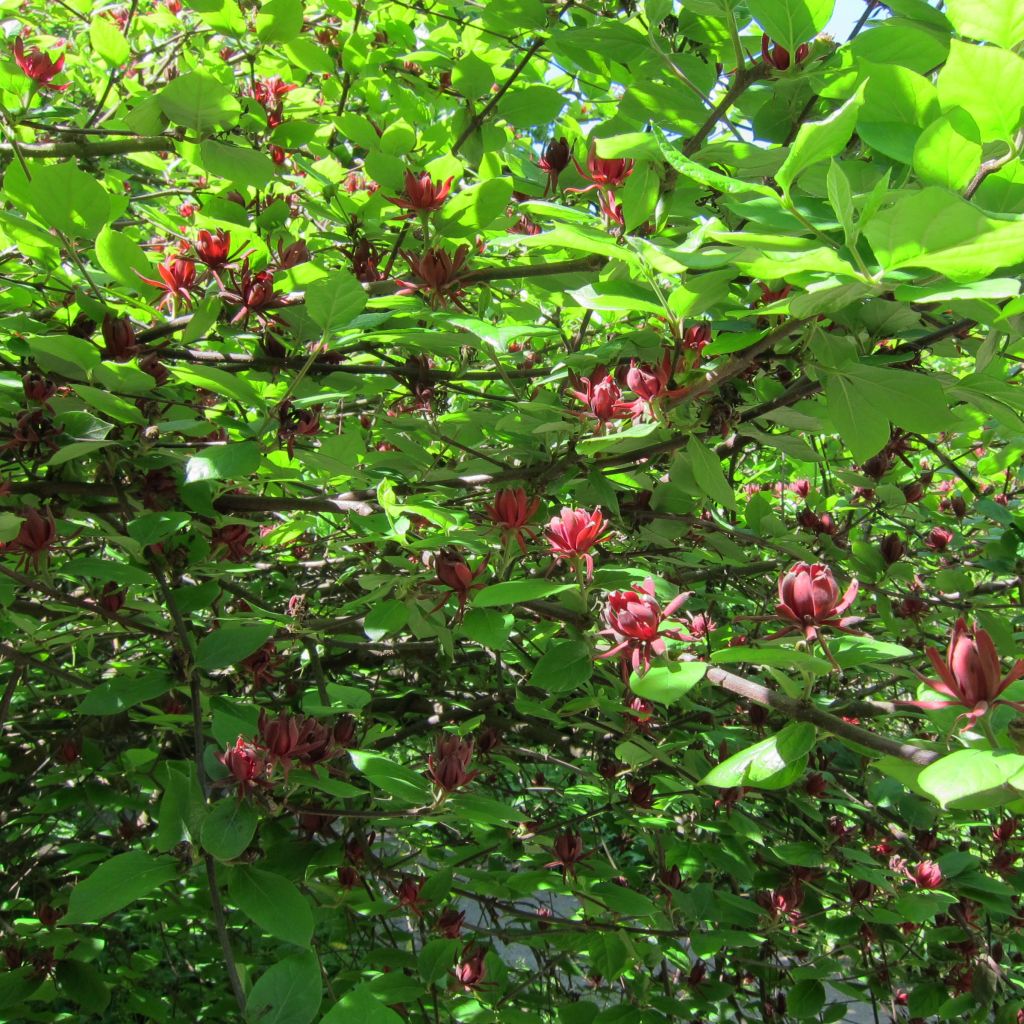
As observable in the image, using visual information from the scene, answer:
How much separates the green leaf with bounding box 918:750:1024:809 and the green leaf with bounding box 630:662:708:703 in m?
0.31

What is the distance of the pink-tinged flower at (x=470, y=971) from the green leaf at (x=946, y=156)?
6.66 feet

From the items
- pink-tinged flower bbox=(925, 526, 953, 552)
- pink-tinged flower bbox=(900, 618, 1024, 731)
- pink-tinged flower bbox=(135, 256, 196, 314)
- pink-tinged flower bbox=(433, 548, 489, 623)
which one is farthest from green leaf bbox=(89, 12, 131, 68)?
pink-tinged flower bbox=(925, 526, 953, 552)

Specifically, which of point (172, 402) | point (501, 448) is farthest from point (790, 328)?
point (172, 402)

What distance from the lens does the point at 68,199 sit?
157 centimetres

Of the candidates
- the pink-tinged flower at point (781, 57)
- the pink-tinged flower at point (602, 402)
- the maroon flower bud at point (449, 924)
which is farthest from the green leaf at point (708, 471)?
the maroon flower bud at point (449, 924)

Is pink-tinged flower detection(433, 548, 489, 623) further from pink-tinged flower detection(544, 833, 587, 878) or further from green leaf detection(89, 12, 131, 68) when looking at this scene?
green leaf detection(89, 12, 131, 68)

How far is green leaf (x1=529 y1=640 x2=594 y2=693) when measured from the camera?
1.50 metres

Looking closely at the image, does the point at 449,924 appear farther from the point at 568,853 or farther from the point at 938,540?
the point at 938,540

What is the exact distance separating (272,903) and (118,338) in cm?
104

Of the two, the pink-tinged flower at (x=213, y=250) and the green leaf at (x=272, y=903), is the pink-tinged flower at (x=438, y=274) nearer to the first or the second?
the pink-tinged flower at (x=213, y=250)

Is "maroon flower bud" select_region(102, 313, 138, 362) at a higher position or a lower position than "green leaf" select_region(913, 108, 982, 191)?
lower

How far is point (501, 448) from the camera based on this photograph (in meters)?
2.04

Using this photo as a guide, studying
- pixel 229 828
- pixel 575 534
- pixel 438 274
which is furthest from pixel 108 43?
pixel 229 828

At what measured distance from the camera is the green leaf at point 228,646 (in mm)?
1705
